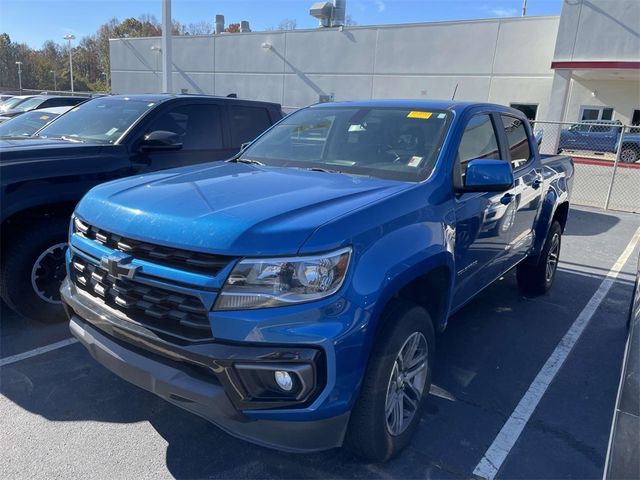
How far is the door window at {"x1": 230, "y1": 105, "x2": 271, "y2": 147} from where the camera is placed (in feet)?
18.8

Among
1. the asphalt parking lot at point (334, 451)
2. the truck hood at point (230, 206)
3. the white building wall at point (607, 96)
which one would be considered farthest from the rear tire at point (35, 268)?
the white building wall at point (607, 96)

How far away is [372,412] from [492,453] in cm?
95

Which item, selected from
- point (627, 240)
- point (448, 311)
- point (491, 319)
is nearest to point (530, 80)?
point (627, 240)

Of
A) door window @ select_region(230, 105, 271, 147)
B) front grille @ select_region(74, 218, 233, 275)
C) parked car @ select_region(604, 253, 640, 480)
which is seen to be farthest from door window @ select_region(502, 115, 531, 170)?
front grille @ select_region(74, 218, 233, 275)

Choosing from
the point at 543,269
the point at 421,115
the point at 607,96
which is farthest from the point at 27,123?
the point at 607,96

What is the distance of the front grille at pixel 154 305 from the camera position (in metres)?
2.13

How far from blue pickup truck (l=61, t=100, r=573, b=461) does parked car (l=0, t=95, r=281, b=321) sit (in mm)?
1281

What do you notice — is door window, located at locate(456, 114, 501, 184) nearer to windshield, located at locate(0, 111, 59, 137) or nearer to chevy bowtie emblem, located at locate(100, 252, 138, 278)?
chevy bowtie emblem, located at locate(100, 252, 138, 278)

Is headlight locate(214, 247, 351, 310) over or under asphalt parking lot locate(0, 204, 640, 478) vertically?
over

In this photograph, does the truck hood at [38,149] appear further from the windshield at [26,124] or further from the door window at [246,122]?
the door window at [246,122]

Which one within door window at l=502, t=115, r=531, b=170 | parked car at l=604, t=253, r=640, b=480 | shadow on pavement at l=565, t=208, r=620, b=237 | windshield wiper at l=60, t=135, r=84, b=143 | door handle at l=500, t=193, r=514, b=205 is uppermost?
door window at l=502, t=115, r=531, b=170

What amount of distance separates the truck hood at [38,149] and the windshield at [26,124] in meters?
1.42

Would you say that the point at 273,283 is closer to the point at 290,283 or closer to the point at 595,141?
the point at 290,283

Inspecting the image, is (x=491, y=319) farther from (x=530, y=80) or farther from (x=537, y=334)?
(x=530, y=80)
